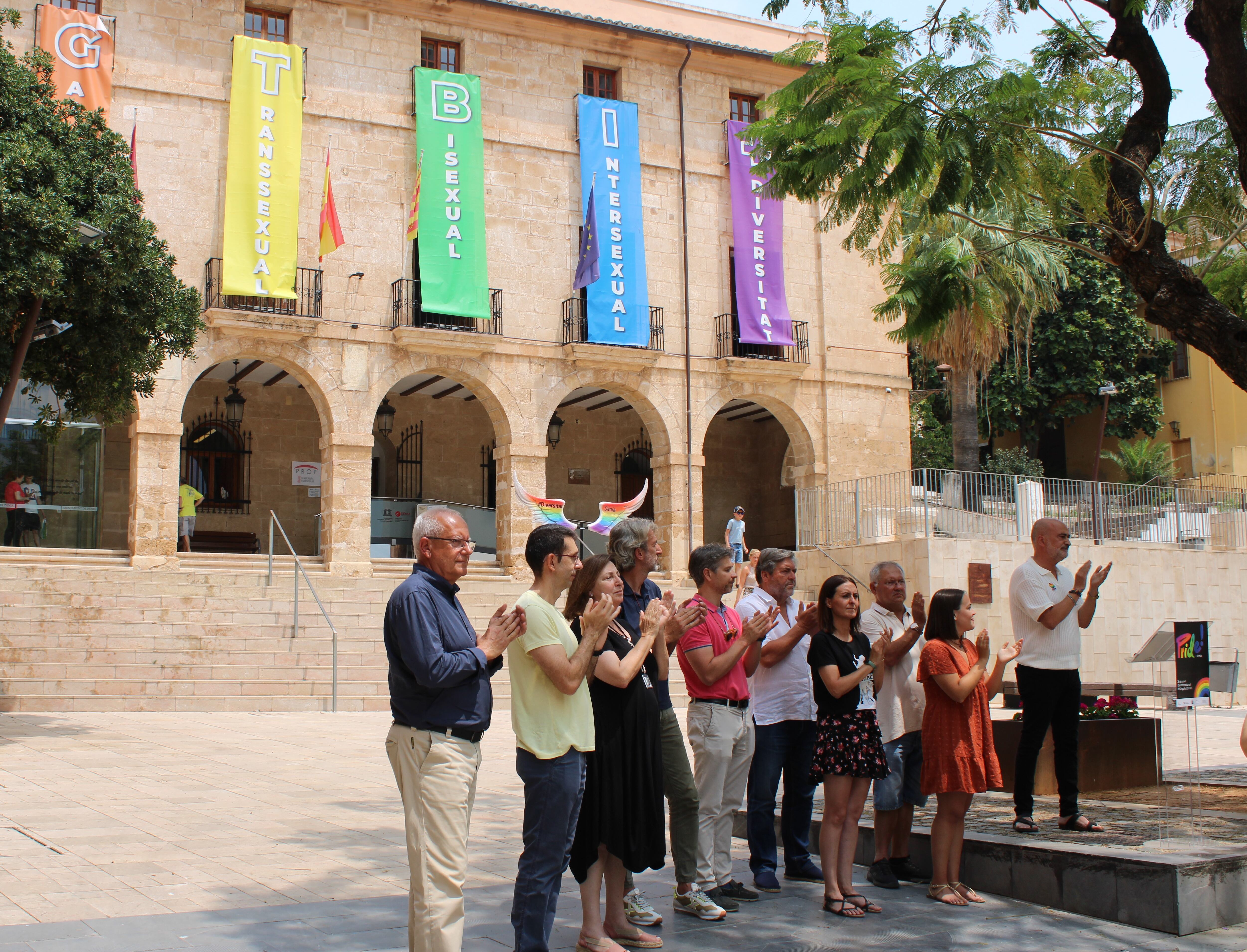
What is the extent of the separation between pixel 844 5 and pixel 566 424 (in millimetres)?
19998

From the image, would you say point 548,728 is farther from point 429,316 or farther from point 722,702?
point 429,316

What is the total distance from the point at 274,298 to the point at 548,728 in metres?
17.5

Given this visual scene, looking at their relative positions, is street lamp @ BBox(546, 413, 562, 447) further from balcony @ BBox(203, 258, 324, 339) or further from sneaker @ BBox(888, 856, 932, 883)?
sneaker @ BBox(888, 856, 932, 883)

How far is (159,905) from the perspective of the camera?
16.7 feet

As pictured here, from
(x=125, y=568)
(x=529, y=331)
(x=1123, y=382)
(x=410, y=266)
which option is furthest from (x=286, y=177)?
(x=1123, y=382)

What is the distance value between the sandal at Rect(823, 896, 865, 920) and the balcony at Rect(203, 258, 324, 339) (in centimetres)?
1685

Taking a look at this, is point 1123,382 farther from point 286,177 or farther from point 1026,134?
point 1026,134

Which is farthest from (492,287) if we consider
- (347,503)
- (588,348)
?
(347,503)

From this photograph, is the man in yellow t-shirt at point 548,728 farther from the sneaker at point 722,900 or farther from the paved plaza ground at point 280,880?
the sneaker at point 722,900

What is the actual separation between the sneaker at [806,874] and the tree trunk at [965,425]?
2049 centimetres

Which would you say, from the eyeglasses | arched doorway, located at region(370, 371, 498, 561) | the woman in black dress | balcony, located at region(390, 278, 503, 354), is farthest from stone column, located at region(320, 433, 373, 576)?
the eyeglasses

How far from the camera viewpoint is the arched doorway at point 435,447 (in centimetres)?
2492

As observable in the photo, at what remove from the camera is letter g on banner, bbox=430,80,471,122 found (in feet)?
71.0

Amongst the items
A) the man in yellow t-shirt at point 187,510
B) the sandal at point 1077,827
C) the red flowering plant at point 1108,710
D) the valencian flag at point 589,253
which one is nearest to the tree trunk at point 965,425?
the valencian flag at point 589,253
